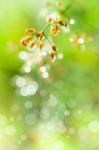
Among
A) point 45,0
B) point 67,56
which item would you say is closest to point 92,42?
point 67,56

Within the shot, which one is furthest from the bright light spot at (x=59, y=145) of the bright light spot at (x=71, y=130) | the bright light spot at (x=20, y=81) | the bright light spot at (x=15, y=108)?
the bright light spot at (x=20, y=81)

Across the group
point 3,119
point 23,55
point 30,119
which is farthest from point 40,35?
point 3,119

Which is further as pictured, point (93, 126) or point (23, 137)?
A: point (23, 137)

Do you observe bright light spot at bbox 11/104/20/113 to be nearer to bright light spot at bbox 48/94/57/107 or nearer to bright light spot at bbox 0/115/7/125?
bright light spot at bbox 0/115/7/125

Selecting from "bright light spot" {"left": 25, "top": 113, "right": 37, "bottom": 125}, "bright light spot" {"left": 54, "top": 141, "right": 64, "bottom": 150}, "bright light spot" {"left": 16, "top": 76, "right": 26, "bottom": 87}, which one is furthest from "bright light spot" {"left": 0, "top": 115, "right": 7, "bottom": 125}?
"bright light spot" {"left": 54, "top": 141, "right": 64, "bottom": 150}

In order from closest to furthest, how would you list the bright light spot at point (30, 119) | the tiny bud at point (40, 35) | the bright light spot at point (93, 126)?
the tiny bud at point (40, 35), the bright light spot at point (93, 126), the bright light spot at point (30, 119)

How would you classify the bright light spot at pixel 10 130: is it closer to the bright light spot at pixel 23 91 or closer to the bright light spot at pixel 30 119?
the bright light spot at pixel 30 119

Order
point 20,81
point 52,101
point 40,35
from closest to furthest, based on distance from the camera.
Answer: point 40,35, point 52,101, point 20,81

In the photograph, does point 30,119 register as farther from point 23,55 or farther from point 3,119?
point 23,55

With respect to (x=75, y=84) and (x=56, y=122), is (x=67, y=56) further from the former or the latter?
(x=56, y=122)
